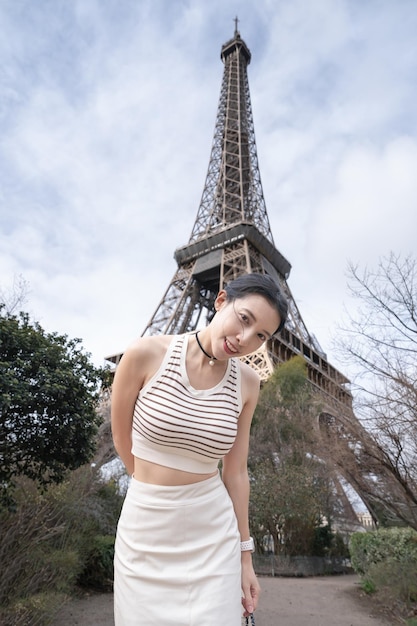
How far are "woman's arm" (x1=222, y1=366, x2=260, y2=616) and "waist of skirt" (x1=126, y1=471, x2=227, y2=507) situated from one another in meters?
0.15

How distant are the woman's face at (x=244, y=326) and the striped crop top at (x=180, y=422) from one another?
14 centimetres

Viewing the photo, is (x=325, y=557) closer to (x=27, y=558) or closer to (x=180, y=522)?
(x=27, y=558)

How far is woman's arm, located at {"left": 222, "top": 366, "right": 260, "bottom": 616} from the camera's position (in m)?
1.47

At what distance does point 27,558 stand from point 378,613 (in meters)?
5.63

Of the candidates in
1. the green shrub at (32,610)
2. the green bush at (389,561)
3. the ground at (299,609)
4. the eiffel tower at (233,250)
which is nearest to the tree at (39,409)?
the green shrub at (32,610)

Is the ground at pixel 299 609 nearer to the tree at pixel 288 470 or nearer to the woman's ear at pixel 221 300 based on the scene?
the tree at pixel 288 470

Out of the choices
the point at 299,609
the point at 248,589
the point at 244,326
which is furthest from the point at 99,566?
the point at 244,326

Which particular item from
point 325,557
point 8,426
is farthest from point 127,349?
point 325,557

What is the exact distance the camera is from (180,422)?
136cm

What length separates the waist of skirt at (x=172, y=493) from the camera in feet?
4.46

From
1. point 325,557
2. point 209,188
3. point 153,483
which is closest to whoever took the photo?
point 153,483

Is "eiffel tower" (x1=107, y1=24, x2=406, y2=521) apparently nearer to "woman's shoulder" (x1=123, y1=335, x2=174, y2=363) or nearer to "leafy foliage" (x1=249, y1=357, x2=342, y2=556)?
"leafy foliage" (x1=249, y1=357, x2=342, y2=556)

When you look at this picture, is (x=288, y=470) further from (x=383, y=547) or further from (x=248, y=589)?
(x=248, y=589)

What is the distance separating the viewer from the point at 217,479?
149 cm
